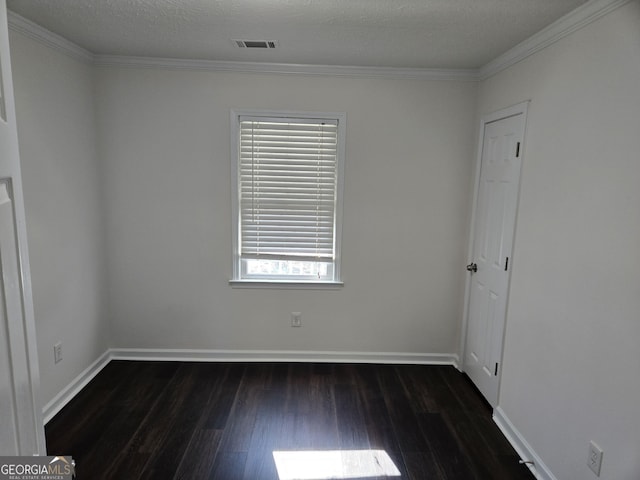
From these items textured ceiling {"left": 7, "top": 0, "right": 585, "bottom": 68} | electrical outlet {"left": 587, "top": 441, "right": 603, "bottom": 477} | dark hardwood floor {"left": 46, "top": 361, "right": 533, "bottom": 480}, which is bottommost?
dark hardwood floor {"left": 46, "top": 361, "right": 533, "bottom": 480}

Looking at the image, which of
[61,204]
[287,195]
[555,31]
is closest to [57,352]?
[61,204]

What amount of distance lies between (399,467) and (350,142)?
2358 millimetres

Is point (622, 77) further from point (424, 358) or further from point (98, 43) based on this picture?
point (98, 43)

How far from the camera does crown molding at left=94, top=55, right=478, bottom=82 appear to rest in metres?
2.81

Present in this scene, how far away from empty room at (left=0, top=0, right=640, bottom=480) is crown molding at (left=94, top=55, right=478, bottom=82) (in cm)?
2

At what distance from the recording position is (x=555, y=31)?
1980 millimetres

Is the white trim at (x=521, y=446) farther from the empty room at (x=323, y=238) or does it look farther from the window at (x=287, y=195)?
the window at (x=287, y=195)

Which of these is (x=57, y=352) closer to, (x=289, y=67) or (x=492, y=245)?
(x=289, y=67)

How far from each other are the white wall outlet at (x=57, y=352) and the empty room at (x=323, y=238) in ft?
0.05

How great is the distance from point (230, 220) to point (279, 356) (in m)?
1.32

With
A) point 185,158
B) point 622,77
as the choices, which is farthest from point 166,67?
point 622,77

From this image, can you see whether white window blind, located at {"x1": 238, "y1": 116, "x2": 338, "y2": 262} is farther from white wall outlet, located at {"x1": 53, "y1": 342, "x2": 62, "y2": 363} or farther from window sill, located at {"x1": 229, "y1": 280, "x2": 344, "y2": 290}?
white wall outlet, located at {"x1": 53, "y1": 342, "x2": 62, "y2": 363}

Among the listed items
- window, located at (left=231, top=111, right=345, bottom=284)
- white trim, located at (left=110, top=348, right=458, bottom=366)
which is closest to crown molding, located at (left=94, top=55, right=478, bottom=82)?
window, located at (left=231, top=111, right=345, bottom=284)

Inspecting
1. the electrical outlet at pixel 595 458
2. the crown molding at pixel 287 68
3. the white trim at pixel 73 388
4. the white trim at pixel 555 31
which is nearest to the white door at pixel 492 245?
the white trim at pixel 555 31
